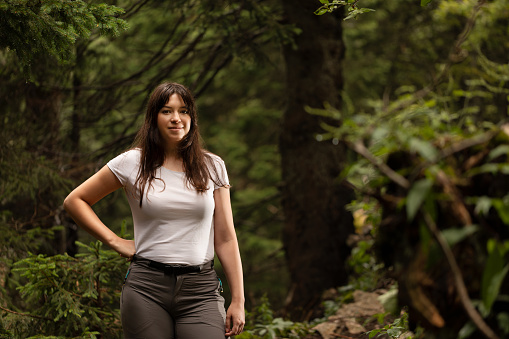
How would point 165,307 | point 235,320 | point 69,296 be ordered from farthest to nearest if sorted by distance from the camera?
point 69,296
point 235,320
point 165,307

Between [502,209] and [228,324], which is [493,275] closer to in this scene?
[502,209]

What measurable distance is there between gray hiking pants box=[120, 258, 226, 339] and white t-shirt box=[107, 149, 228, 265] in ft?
0.32

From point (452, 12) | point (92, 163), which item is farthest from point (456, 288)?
point (452, 12)

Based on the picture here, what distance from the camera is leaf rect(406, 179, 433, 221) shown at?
1454mm

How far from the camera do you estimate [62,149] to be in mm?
6051

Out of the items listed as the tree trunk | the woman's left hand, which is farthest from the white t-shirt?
the tree trunk

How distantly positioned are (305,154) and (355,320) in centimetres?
231

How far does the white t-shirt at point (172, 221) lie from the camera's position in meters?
2.74

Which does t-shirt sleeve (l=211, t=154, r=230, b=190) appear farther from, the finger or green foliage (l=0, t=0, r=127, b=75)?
green foliage (l=0, t=0, r=127, b=75)

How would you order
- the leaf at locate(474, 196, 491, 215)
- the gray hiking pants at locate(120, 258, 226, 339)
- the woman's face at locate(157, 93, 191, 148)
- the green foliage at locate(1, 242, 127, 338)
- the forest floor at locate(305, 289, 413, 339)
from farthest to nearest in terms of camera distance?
the forest floor at locate(305, 289, 413, 339), the green foliage at locate(1, 242, 127, 338), the woman's face at locate(157, 93, 191, 148), the gray hiking pants at locate(120, 258, 226, 339), the leaf at locate(474, 196, 491, 215)

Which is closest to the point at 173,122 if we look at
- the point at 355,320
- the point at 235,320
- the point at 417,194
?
the point at 235,320

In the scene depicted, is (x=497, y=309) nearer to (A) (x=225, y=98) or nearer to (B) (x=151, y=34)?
(B) (x=151, y=34)

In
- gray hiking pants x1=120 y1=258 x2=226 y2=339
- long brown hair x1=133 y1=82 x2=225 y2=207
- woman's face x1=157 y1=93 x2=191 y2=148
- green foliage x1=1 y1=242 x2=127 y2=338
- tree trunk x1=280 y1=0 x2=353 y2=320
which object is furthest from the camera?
tree trunk x1=280 y1=0 x2=353 y2=320

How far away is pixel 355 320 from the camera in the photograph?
495 cm
